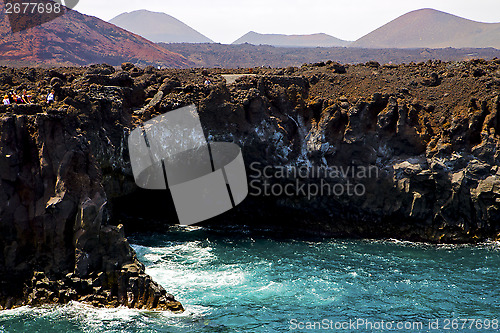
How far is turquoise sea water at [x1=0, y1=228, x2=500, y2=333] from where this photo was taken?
85.5ft

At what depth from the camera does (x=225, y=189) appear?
43.2m

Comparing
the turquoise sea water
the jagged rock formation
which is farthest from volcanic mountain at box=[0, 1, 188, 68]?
the turquoise sea water

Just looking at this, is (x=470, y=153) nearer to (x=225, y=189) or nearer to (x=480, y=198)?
(x=480, y=198)

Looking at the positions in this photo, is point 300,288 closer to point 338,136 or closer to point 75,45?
point 338,136

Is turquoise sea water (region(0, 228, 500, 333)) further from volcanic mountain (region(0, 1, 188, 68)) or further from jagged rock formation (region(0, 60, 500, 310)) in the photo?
volcanic mountain (region(0, 1, 188, 68))

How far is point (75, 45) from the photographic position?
384 feet

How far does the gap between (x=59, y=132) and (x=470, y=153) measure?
29639 mm

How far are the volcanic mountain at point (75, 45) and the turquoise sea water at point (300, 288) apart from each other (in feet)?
246

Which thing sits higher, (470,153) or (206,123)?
(206,123)

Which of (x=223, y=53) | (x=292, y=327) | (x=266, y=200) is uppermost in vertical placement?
(x=223, y=53)

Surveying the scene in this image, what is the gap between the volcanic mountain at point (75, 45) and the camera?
9975 centimetres

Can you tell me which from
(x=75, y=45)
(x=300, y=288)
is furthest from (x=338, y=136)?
(x=75, y=45)

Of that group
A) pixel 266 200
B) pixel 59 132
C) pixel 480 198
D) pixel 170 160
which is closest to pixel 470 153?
pixel 480 198

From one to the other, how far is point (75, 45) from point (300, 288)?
336ft
